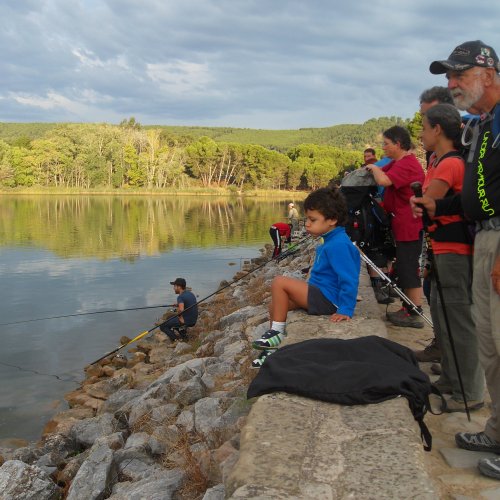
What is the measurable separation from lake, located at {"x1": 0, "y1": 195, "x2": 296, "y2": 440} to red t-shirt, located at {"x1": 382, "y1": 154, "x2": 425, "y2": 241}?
503cm

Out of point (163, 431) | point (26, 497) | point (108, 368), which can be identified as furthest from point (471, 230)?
point (108, 368)

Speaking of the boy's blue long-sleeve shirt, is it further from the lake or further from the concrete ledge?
the lake

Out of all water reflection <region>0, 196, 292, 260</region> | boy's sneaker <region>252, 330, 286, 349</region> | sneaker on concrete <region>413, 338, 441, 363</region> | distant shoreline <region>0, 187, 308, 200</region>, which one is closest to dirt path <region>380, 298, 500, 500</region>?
sneaker on concrete <region>413, 338, 441, 363</region>

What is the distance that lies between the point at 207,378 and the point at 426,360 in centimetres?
234

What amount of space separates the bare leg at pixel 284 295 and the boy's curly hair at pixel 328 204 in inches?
21.2

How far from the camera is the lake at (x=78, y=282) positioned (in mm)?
8508

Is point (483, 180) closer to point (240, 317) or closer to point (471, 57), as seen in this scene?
point (471, 57)

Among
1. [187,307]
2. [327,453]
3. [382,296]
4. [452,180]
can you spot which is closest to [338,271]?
[452,180]

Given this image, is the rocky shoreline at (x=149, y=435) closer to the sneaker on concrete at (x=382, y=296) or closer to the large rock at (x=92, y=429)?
the large rock at (x=92, y=429)

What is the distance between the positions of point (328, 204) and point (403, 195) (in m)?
1.27

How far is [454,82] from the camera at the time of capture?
2723 mm

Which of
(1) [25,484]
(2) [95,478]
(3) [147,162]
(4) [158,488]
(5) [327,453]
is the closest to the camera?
(5) [327,453]

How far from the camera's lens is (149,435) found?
4441 millimetres

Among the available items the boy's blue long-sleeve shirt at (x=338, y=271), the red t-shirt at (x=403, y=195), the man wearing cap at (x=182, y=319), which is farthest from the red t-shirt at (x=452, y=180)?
the man wearing cap at (x=182, y=319)
